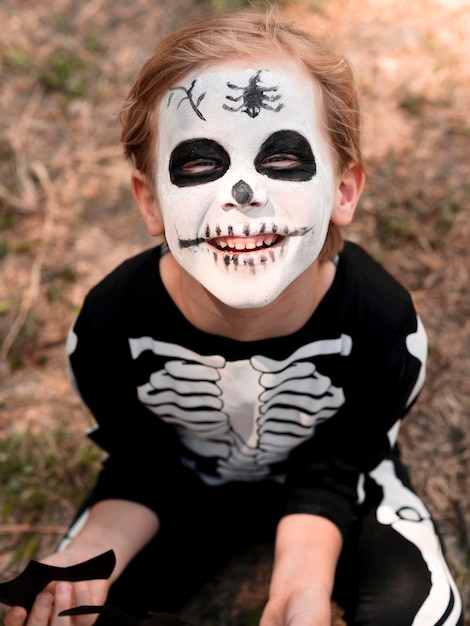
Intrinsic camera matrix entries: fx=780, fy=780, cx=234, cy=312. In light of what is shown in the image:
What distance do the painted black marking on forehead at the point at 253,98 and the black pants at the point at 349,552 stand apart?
0.99 meters

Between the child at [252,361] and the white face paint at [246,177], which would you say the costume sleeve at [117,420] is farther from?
the white face paint at [246,177]

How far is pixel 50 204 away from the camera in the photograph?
3.17 m

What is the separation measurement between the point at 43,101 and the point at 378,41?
5.18 ft

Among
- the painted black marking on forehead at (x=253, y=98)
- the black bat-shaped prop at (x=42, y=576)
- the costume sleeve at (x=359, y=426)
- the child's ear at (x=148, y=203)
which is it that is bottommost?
the black bat-shaped prop at (x=42, y=576)

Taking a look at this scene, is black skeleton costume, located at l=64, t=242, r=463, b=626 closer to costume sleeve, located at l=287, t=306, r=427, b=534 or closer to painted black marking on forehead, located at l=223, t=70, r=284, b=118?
costume sleeve, located at l=287, t=306, r=427, b=534

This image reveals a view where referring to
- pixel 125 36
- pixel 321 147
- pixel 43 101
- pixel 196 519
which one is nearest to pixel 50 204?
pixel 43 101

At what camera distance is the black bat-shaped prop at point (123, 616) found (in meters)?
1.62

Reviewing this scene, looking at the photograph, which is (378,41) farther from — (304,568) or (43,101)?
(304,568)

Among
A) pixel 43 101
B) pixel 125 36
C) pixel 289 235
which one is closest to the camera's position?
pixel 289 235

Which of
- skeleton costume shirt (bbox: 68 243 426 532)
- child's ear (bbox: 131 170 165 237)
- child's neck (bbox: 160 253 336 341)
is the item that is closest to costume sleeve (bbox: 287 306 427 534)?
skeleton costume shirt (bbox: 68 243 426 532)

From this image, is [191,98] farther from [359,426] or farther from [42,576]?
[42,576]

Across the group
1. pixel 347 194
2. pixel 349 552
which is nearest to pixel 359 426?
pixel 349 552

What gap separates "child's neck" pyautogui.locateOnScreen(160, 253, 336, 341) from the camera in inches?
65.6

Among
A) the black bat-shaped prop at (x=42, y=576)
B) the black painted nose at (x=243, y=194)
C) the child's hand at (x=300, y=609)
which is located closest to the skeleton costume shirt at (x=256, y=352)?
Result: the black painted nose at (x=243, y=194)
